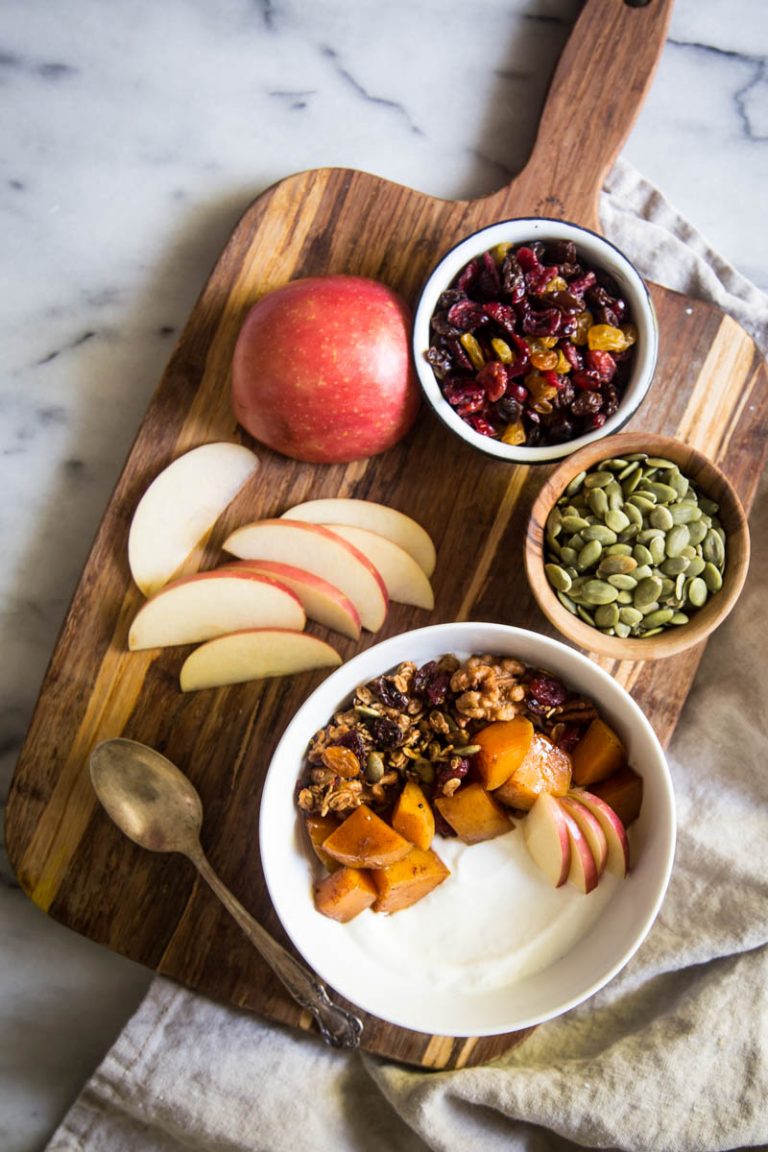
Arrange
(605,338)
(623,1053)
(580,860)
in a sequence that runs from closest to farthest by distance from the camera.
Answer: (580,860) < (605,338) < (623,1053)

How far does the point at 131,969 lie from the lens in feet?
6.84

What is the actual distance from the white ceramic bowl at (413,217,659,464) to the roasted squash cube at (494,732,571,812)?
1.71 ft

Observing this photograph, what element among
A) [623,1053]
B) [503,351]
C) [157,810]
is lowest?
[623,1053]

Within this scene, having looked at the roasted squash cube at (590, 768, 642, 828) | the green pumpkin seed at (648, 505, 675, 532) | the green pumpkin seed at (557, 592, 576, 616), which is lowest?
the roasted squash cube at (590, 768, 642, 828)

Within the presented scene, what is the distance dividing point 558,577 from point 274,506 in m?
0.60

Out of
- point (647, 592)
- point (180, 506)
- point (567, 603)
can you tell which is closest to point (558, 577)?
point (567, 603)

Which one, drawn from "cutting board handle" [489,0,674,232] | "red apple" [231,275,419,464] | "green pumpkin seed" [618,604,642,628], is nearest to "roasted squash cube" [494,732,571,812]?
"green pumpkin seed" [618,604,642,628]

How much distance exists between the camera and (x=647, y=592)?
1684mm

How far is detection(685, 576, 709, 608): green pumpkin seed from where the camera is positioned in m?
1.70

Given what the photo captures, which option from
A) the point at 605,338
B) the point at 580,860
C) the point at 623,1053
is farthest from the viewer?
the point at 623,1053

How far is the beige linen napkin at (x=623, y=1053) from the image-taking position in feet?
5.94

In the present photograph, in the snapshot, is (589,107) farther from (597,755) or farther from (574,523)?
(597,755)

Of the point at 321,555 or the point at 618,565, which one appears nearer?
the point at 618,565

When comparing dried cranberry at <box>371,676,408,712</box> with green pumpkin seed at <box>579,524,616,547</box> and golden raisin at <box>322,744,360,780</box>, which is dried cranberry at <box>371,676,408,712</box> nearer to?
golden raisin at <box>322,744,360,780</box>
